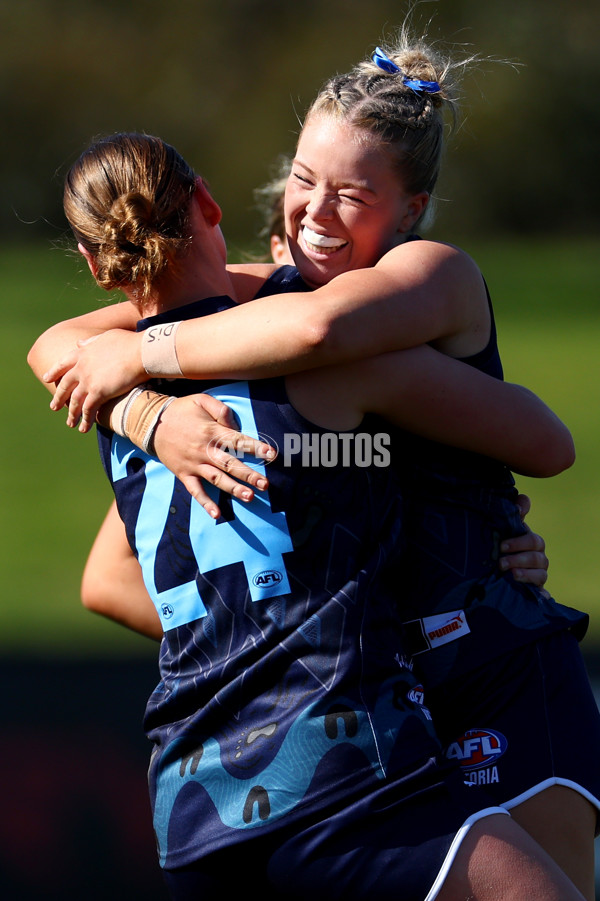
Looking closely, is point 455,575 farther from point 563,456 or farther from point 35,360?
point 35,360

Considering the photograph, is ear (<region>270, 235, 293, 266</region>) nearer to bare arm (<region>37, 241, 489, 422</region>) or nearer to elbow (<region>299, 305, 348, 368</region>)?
bare arm (<region>37, 241, 489, 422</region>)

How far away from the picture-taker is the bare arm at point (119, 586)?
8.58 feet

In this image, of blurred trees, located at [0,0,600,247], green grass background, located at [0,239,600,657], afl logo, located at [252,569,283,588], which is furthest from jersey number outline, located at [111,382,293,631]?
blurred trees, located at [0,0,600,247]

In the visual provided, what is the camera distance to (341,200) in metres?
1.97

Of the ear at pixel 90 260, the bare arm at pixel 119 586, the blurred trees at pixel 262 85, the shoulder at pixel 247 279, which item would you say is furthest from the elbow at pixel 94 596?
the blurred trees at pixel 262 85

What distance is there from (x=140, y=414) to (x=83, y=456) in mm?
8669

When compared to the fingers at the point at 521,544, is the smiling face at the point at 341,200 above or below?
above

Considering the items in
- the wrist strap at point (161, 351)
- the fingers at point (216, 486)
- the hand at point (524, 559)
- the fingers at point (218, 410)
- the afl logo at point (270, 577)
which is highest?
the wrist strap at point (161, 351)

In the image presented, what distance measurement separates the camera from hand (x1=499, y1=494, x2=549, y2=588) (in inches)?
72.0

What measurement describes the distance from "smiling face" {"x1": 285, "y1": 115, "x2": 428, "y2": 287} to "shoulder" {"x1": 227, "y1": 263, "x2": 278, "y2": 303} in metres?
0.08

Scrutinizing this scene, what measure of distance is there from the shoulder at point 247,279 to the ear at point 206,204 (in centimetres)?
19

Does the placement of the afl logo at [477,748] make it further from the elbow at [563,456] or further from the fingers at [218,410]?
the fingers at [218,410]

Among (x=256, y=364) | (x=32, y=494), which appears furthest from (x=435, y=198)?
(x=32, y=494)

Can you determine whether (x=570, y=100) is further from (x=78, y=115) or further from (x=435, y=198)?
(x=435, y=198)
